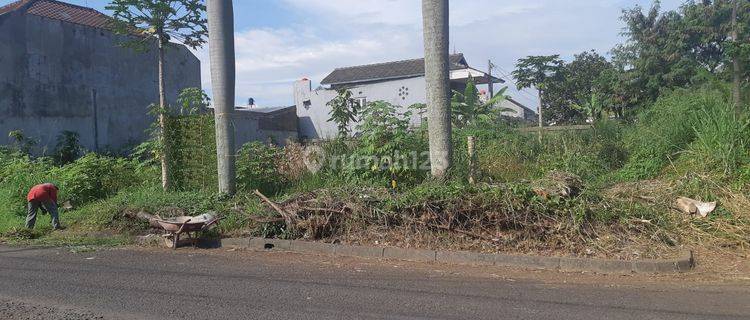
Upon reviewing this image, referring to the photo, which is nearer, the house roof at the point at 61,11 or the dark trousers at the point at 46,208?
the dark trousers at the point at 46,208

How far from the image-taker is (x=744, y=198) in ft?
28.7

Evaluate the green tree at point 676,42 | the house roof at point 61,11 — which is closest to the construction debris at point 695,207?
the green tree at point 676,42

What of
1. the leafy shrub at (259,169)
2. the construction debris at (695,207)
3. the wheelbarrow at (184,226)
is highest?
the leafy shrub at (259,169)

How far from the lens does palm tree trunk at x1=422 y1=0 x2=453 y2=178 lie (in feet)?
33.3

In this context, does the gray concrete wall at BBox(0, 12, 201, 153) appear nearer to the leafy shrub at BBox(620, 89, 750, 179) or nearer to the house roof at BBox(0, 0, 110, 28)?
the house roof at BBox(0, 0, 110, 28)

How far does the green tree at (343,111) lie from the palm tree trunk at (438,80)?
8.82ft

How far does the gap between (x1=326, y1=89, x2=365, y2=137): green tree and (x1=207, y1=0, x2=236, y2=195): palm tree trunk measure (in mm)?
2112

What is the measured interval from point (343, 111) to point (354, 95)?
74.8 ft

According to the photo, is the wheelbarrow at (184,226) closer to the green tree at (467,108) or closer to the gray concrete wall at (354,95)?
the green tree at (467,108)

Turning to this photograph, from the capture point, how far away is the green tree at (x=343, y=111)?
12.5m

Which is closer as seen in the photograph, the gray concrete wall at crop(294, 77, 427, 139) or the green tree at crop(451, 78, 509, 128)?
the green tree at crop(451, 78, 509, 128)

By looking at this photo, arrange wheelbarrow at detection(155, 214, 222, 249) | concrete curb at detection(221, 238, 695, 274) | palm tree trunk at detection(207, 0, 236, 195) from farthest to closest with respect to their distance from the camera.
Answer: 1. palm tree trunk at detection(207, 0, 236, 195)
2. wheelbarrow at detection(155, 214, 222, 249)
3. concrete curb at detection(221, 238, 695, 274)

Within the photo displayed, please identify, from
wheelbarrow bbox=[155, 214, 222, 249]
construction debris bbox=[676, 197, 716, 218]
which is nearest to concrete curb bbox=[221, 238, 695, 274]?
wheelbarrow bbox=[155, 214, 222, 249]

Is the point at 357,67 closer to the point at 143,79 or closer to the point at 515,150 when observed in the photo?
the point at 143,79
